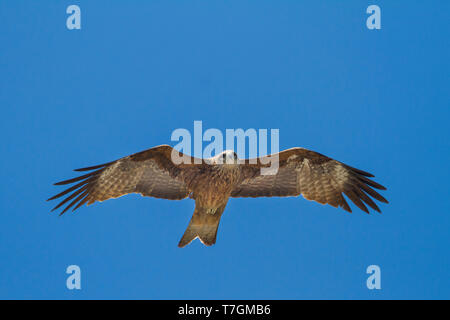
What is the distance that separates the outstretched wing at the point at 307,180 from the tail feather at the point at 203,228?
759 millimetres

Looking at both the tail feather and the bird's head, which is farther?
the tail feather

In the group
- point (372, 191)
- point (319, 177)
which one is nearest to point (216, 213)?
point (319, 177)

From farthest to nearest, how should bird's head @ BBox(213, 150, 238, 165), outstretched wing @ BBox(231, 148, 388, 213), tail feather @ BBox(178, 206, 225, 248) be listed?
outstretched wing @ BBox(231, 148, 388, 213), tail feather @ BBox(178, 206, 225, 248), bird's head @ BBox(213, 150, 238, 165)

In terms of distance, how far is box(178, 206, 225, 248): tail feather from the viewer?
374 inches

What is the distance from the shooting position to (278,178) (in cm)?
1020

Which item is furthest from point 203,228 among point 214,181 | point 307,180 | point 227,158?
point 307,180

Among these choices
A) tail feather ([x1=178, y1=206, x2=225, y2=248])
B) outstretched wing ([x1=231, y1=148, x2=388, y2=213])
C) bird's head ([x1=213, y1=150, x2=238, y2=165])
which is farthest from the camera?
outstretched wing ([x1=231, y1=148, x2=388, y2=213])

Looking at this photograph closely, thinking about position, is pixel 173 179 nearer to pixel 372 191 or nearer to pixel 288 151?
pixel 288 151

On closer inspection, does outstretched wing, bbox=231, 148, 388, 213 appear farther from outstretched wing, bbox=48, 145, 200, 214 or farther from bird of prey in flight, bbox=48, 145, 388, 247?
outstretched wing, bbox=48, 145, 200, 214

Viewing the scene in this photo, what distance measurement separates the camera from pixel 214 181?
9516mm

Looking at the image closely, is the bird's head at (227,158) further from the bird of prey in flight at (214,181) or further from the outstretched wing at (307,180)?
the outstretched wing at (307,180)

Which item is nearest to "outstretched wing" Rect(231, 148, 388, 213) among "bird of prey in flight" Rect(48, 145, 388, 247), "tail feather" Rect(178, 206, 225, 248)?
"bird of prey in flight" Rect(48, 145, 388, 247)

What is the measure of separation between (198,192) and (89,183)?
201cm

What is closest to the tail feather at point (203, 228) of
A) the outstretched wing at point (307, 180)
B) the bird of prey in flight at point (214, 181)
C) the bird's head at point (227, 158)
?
the bird of prey in flight at point (214, 181)
